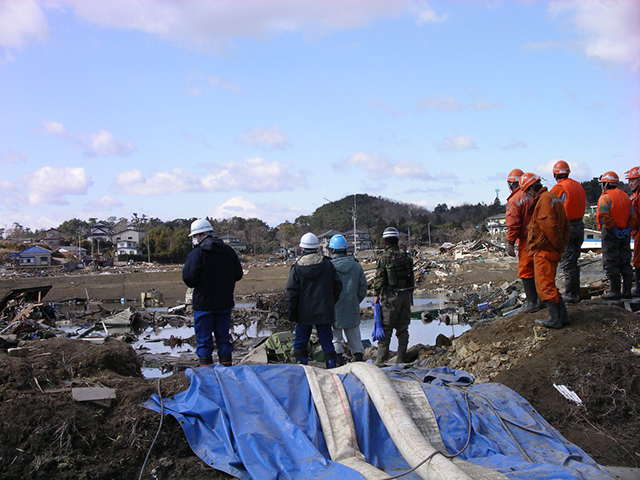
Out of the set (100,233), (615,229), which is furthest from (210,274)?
(100,233)

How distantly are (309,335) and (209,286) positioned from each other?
4.30 feet

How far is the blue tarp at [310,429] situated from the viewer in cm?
396

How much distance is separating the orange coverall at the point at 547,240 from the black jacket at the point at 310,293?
8.30 ft

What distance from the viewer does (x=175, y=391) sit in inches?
182

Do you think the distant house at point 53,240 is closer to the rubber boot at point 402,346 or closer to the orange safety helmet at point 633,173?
the rubber boot at point 402,346

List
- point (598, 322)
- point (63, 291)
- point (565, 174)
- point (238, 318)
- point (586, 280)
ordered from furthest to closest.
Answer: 1. point (63, 291)
2. point (238, 318)
3. point (586, 280)
4. point (565, 174)
5. point (598, 322)

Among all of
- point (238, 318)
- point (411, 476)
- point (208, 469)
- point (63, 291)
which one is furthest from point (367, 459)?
point (63, 291)

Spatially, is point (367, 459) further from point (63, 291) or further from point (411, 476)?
point (63, 291)

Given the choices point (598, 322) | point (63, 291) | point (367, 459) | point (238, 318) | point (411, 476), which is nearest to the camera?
point (411, 476)

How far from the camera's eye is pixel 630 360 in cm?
594

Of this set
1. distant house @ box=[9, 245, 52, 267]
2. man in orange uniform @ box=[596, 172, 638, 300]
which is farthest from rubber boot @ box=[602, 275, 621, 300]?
distant house @ box=[9, 245, 52, 267]

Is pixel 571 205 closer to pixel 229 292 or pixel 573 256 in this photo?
pixel 573 256

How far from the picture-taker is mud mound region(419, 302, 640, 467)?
517cm

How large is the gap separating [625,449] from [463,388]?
1.43 meters
